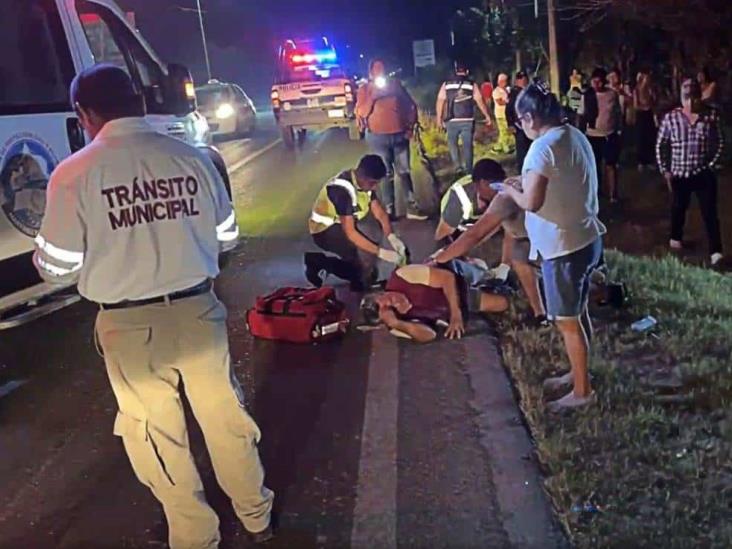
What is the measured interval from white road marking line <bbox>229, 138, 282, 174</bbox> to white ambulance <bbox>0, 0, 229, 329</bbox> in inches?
440

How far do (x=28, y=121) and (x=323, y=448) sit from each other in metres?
2.48

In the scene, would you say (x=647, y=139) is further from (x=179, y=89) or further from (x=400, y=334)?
(x=400, y=334)

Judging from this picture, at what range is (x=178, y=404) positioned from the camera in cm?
352

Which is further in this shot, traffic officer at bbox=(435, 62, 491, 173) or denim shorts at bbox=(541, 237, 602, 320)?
traffic officer at bbox=(435, 62, 491, 173)

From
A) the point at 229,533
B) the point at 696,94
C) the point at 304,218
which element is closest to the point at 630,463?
the point at 229,533

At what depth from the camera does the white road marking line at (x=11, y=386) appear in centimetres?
581

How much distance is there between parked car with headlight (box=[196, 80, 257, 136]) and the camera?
23703 mm

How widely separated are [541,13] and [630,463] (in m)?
18.4

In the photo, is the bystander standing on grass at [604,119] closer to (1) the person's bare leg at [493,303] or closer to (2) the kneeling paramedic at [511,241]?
(2) the kneeling paramedic at [511,241]

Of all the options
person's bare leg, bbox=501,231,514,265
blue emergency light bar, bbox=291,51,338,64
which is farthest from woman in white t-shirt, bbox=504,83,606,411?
blue emergency light bar, bbox=291,51,338,64

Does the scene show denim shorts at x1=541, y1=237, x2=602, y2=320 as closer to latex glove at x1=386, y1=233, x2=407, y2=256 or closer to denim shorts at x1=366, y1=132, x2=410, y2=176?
latex glove at x1=386, y1=233, x2=407, y2=256

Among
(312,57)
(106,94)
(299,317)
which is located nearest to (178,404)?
(106,94)

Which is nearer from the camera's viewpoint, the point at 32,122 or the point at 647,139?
the point at 32,122

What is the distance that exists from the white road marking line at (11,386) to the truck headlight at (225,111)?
18651 mm
